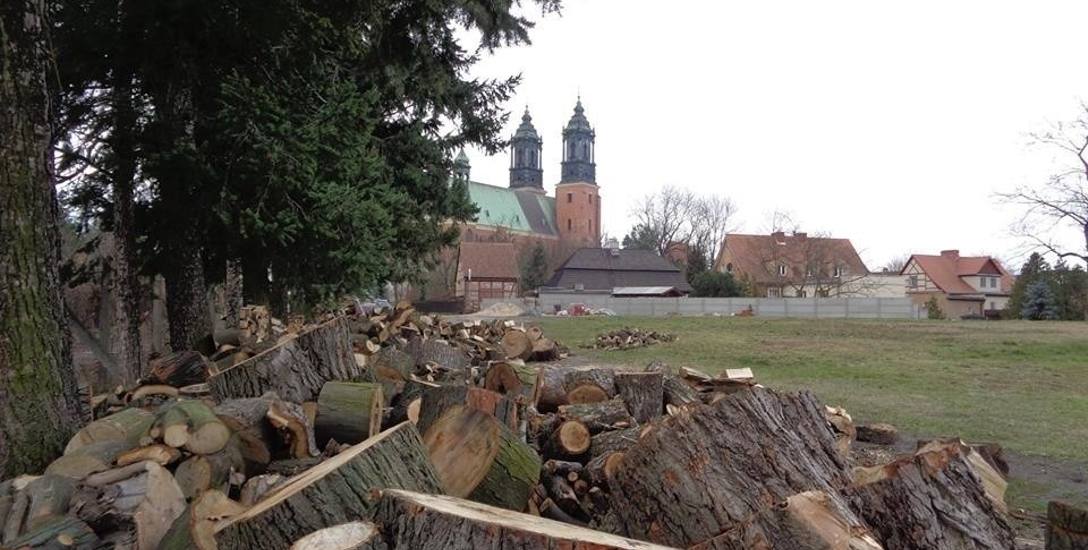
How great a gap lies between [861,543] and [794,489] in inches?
36.5

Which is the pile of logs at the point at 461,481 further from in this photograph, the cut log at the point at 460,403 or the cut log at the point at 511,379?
the cut log at the point at 511,379

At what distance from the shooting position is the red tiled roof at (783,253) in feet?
179

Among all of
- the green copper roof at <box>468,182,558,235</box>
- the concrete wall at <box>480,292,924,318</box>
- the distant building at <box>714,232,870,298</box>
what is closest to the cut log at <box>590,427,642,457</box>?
the concrete wall at <box>480,292,924,318</box>

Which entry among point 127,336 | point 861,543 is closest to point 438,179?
point 127,336

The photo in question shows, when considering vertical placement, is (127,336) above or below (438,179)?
below

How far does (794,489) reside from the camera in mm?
3318

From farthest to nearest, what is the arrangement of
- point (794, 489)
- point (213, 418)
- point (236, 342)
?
1. point (236, 342)
2. point (213, 418)
3. point (794, 489)

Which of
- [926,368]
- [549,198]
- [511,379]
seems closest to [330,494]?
[511,379]

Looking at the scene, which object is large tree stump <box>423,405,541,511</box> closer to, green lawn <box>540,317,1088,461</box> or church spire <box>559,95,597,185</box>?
green lawn <box>540,317,1088,461</box>

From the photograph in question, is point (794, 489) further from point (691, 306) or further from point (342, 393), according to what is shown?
point (691, 306)

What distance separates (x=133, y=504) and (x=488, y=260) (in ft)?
209

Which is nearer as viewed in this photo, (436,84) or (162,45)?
(162,45)

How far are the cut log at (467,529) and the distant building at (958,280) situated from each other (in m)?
69.7

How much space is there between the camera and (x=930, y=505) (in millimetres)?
3121
